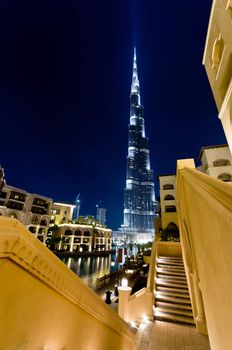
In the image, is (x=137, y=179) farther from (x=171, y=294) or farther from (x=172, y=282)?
(x=171, y=294)

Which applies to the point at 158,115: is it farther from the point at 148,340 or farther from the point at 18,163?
the point at 148,340

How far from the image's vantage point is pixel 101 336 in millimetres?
2238

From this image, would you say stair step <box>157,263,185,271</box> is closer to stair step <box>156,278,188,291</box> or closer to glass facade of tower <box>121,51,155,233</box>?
stair step <box>156,278,188,291</box>

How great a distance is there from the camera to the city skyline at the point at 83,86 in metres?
62.6

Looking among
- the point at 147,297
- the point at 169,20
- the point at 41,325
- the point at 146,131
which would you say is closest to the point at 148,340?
the point at 147,297

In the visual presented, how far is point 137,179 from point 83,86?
71630 millimetres

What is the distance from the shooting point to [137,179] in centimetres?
12519

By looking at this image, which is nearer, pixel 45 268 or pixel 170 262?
pixel 45 268

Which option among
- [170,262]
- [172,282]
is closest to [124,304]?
[172,282]

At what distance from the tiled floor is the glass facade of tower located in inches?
4069

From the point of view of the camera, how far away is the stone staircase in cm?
665

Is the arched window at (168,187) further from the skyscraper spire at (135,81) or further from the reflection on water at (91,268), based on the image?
the skyscraper spire at (135,81)

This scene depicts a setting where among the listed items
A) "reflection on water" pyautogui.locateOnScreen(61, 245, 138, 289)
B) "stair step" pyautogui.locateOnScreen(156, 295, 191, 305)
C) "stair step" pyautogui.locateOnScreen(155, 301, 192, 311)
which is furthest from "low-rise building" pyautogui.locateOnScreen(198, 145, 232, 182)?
"stair step" pyautogui.locateOnScreen(155, 301, 192, 311)

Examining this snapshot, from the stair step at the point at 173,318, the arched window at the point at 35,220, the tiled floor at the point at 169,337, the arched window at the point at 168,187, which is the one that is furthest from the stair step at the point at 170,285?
the arched window at the point at 35,220
